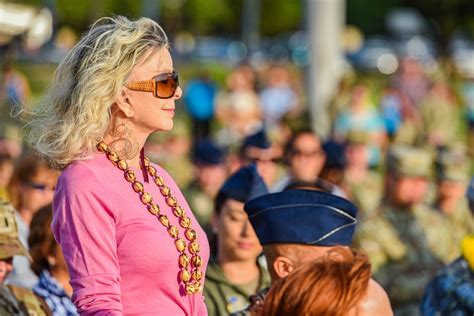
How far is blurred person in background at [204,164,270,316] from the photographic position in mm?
5648

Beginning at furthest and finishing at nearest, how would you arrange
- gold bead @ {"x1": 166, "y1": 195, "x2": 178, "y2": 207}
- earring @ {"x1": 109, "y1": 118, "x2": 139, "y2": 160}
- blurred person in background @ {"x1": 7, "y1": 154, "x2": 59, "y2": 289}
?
blurred person in background @ {"x1": 7, "y1": 154, "x2": 59, "y2": 289} → gold bead @ {"x1": 166, "y1": 195, "x2": 178, "y2": 207} → earring @ {"x1": 109, "y1": 118, "x2": 139, "y2": 160}

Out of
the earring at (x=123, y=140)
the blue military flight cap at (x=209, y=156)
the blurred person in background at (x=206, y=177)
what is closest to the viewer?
the earring at (x=123, y=140)

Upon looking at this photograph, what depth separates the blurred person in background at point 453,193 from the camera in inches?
353

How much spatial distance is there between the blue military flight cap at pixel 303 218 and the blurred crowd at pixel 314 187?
35.0 inches

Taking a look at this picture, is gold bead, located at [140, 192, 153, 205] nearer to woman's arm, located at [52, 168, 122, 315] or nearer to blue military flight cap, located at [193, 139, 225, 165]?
woman's arm, located at [52, 168, 122, 315]

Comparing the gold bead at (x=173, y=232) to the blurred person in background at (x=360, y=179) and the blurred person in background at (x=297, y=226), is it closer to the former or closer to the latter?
the blurred person in background at (x=297, y=226)

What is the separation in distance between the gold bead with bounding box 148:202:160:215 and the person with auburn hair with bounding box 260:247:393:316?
45 cm

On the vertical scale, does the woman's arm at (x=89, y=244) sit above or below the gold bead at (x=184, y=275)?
above

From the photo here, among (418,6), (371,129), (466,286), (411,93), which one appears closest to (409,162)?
(466,286)

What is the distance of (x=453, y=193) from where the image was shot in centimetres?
944

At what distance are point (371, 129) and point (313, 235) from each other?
10.0 m

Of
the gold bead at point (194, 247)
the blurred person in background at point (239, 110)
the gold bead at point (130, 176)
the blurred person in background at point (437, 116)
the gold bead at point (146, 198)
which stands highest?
the gold bead at point (130, 176)

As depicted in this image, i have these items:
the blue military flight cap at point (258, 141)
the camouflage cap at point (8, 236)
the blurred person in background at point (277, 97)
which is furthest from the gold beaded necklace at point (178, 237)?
the blurred person in background at point (277, 97)

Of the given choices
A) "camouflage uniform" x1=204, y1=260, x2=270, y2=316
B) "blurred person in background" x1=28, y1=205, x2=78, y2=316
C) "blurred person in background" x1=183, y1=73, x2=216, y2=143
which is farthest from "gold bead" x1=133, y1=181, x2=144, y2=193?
"blurred person in background" x1=183, y1=73, x2=216, y2=143
